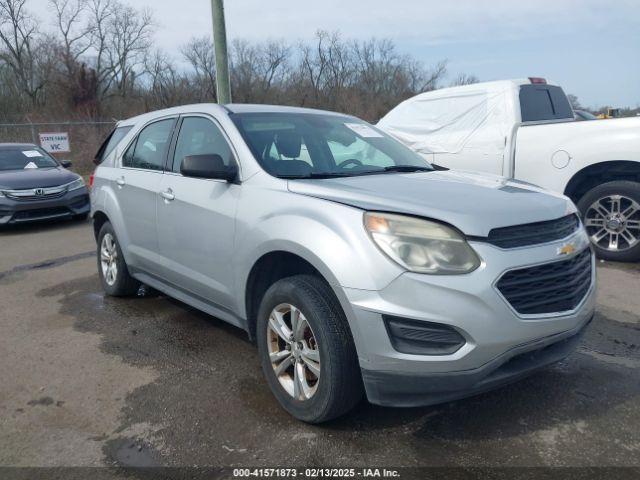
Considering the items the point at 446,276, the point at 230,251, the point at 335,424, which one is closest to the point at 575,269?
the point at 446,276

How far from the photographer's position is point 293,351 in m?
2.83

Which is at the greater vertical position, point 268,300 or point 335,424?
point 268,300

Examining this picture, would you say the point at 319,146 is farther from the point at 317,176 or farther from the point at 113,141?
the point at 113,141

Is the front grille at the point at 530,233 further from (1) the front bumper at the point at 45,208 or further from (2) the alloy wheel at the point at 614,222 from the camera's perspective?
(1) the front bumper at the point at 45,208

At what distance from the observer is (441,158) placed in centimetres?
699

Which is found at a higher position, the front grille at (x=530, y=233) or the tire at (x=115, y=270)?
the front grille at (x=530, y=233)

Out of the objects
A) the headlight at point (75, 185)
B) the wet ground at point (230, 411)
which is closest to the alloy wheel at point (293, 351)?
the wet ground at point (230, 411)

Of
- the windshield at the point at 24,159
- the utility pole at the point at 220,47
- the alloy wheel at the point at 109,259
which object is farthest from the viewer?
the windshield at the point at 24,159

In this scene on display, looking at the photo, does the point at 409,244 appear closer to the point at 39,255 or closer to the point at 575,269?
the point at 575,269

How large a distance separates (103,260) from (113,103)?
1223 inches

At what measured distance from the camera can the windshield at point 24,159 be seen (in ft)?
30.8

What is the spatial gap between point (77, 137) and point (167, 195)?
1699 centimetres

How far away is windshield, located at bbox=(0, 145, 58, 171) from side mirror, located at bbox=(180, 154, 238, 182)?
300 inches

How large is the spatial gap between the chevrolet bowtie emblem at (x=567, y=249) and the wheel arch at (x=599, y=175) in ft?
11.3
